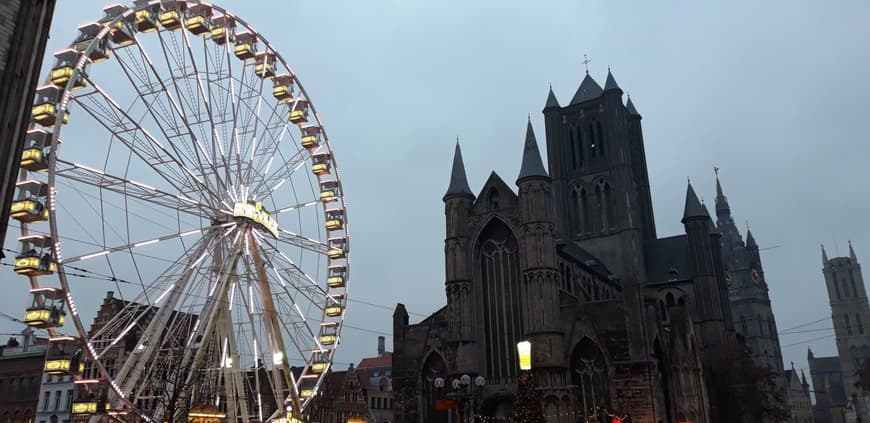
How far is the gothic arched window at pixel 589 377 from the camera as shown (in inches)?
1566

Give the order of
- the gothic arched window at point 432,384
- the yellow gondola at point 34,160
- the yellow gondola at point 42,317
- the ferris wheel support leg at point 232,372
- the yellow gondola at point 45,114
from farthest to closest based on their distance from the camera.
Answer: the gothic arched window at point 432,384 < the ferris wheel support leg at point 232,372 < the yellow gondola at point 45,114 < the yellow gondola at point 42,317 < the yellow gondola at point 34,160

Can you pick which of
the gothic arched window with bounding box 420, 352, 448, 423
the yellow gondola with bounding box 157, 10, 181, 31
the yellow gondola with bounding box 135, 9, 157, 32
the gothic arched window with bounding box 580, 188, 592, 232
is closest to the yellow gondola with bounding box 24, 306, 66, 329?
the yellow gondola with bounding box 135, 9, 157, 32

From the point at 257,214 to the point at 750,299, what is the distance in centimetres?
9671

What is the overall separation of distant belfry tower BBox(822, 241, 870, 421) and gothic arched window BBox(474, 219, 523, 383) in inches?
4045

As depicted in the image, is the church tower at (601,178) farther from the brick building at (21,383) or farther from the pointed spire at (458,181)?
the brick building at (21,383)

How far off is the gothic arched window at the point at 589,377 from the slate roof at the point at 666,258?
25.4m

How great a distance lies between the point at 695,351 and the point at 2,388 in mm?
47480

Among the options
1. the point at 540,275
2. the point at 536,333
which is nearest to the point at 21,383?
the point at 536,333

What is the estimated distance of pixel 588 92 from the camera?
2842 inches

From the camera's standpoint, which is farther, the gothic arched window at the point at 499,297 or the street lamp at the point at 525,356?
the gothic arched window at the point at 499,297

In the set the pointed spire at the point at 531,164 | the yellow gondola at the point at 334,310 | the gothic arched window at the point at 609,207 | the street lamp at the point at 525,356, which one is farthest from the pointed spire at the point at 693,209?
the street lamp at the point at 525,356

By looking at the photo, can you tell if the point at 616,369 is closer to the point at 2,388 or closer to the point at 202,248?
the point at 202,248

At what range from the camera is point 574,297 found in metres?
44.5

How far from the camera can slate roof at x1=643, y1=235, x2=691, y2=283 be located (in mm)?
63562
